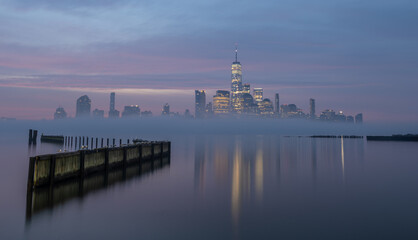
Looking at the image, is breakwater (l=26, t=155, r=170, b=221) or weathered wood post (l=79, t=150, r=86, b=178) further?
weathered wood post (l=79, t=150, r=86, b=178)

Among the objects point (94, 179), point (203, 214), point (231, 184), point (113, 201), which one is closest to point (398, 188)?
point (231, 184)

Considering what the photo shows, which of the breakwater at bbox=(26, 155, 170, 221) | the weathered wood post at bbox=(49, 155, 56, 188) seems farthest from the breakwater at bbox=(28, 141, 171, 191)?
the breakwater at bbox=(26, 155, 170, 221)

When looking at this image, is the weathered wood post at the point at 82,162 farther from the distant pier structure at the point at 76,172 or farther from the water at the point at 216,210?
the water at the point at 216,210

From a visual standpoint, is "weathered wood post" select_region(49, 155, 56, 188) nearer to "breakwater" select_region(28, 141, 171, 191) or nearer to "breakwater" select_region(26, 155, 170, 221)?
"breakwater" select_region(28, 141, 171, 191)

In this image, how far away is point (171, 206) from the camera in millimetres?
24125

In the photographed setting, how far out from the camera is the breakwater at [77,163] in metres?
25.8

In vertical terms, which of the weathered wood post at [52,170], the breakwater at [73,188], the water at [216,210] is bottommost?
the water at [216,210]

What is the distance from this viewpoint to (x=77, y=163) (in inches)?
1259

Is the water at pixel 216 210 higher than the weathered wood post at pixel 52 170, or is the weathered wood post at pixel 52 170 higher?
the weathered wood post at pixel 52 170

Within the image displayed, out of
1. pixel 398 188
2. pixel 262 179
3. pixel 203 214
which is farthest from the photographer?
pixel 262 179

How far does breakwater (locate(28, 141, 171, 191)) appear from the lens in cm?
2583

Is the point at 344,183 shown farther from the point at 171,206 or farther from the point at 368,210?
the point at 171,206

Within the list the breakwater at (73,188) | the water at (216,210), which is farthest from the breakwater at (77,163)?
the water at (216,210)

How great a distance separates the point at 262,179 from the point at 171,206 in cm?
1760
